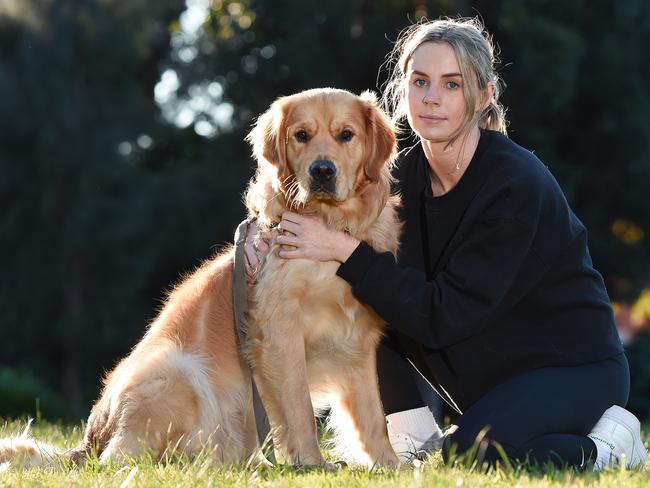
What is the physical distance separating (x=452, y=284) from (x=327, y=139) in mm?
908

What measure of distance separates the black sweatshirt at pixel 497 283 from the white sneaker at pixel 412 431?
367 millimetres

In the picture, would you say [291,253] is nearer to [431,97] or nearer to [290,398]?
[290,398]

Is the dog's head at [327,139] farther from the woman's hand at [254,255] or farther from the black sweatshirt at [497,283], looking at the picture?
the black sweatshirt at [497,283]

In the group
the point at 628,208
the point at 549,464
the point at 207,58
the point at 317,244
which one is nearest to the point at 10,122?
the point at 207,58

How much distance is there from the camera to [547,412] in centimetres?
397

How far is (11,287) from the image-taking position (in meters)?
17.3

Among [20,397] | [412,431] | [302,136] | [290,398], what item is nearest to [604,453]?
[412,431]

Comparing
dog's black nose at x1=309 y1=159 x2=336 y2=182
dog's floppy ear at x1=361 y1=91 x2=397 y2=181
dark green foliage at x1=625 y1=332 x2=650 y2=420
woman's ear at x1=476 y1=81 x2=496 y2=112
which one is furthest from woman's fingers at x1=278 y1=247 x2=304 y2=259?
dark green foliage at x1=625 y1=332 x2=650 y2=420

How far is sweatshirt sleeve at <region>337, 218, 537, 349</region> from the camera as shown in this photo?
4.05 meters

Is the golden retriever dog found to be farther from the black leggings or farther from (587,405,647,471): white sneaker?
(587,405,647,471): white sneaker

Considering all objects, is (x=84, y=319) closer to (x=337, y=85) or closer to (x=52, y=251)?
(x=52, y=251)

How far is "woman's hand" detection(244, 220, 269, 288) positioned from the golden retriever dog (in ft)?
0.16

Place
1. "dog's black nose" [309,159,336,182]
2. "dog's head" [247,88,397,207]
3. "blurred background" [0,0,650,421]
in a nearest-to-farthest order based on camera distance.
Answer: "dog's black nose" [309,159,336,182]
"dog's head" [247,88,397,207]
"blurred background" [0,0,650,421]

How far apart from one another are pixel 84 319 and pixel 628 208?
9800 millimetres
